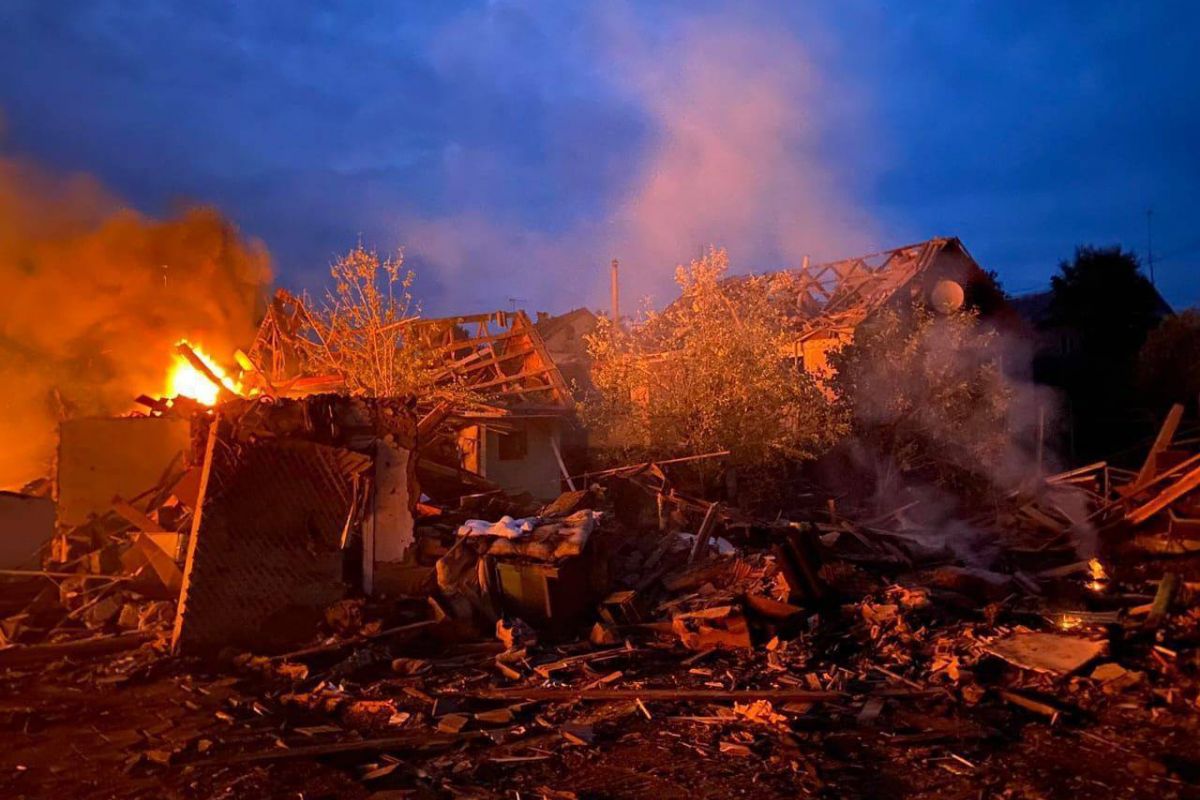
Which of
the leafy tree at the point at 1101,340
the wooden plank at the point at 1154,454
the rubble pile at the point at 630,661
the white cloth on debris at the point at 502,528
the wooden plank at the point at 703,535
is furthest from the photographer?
the leafy tree at the point at 1101,340

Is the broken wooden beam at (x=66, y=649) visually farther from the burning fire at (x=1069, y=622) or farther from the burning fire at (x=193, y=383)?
the burning fire at (x=1069, y=622)

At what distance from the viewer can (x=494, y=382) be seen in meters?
20.3

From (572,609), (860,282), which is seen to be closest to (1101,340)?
(860,282)

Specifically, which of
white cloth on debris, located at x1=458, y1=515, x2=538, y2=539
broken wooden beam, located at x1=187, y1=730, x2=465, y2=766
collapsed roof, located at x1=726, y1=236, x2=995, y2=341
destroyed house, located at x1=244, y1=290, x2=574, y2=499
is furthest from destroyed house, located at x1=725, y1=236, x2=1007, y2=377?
broken wooden beam, located at x1=187, y1=730, x2=465, y2=766

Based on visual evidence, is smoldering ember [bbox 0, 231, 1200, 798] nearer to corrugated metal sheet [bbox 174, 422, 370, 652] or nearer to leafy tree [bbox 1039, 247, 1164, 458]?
corrugated metal sheet [bbox 174, 422, 370, 652]

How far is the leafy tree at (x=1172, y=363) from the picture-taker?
22.5 meters

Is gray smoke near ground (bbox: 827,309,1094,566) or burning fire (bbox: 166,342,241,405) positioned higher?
burning fire (bbox: 166,342,241,405)

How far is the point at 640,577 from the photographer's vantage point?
1087 cm

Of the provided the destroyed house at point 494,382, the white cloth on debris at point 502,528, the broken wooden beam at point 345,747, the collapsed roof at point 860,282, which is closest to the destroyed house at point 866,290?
the collapsed roof at point 860,282

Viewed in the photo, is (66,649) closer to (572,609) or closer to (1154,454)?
(572,609)

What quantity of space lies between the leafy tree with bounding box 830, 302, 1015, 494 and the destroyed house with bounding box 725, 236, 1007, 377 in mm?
998

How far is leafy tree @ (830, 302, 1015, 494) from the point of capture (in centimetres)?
1875

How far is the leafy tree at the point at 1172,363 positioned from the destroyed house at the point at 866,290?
4464 millimetres

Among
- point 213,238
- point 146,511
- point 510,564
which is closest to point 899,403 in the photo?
point 510,564
